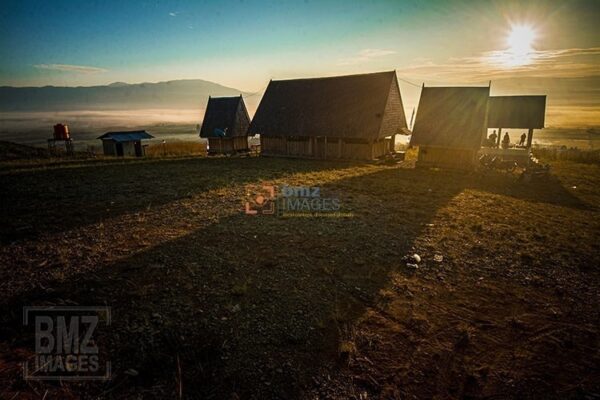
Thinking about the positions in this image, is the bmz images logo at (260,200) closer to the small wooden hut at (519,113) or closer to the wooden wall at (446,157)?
the wooden wall at (446,157)

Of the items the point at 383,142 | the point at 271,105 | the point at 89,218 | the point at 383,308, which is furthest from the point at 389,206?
the point at 271,105

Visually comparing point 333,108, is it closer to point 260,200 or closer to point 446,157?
point 446,157

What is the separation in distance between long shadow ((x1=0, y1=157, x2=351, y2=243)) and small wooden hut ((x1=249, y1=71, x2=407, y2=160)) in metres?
2.64

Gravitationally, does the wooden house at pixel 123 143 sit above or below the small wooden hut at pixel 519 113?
below

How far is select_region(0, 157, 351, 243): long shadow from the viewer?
35.2ft

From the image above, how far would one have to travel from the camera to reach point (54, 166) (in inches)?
888

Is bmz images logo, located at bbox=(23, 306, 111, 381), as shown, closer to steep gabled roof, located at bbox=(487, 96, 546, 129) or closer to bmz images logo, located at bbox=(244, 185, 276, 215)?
bmz images logo, located at bbox=(244, 185, 276, 215)

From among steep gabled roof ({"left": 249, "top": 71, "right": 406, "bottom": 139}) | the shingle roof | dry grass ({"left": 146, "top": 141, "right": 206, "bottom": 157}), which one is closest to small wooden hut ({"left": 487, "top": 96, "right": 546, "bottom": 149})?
steep gabled roof ({"left": 249, "top": 71, "right": 406, "bottom": 139})

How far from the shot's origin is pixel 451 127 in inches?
813

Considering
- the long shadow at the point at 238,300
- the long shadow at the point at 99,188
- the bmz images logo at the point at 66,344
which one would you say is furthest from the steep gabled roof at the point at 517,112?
the bmz images logo at the point at 66,344

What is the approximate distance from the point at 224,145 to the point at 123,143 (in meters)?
11.3

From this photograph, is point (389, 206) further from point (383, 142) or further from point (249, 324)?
point (383, 142)

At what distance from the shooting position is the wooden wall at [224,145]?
3081 cm

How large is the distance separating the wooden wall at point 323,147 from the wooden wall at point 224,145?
3.95m
